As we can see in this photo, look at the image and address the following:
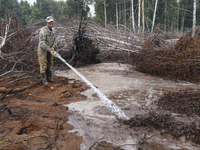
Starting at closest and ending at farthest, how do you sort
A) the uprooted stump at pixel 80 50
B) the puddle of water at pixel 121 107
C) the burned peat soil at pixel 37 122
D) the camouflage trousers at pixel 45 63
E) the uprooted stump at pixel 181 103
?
the burned peat soil at pixel 37 122, the puddle of water at pixel 121 107, the uprooted stump at pixel 181 103, the camouflage trousers at pixel 45 63, the uprooted stump at pixel 80 50

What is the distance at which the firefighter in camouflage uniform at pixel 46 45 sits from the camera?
4901 millimetres

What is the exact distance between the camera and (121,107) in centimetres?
355

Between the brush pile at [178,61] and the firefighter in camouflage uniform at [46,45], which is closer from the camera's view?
the firefighter in camouflage uniform at [46,45]

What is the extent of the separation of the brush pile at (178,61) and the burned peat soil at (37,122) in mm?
3257

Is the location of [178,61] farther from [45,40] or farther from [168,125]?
[45,40]

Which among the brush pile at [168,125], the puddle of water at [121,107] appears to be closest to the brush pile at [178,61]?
the puddle of water at [121,107]

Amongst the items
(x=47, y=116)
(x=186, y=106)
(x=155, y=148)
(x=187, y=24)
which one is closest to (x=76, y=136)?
(x=47, y=116)

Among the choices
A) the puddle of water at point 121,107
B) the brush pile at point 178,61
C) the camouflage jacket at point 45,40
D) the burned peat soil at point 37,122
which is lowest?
the puddle of water at point 121,107

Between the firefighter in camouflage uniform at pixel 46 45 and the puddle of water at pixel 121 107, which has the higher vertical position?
the firefighter in camouflage uniform at pixel 46 45

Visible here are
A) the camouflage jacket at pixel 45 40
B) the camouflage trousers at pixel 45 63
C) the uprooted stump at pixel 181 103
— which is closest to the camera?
the uprooted stump at pixel 181 103

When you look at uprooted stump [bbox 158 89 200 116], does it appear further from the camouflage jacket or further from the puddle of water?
the camouflage jacket

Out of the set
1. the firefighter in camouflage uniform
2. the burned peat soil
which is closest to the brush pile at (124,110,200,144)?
the burned peat soil

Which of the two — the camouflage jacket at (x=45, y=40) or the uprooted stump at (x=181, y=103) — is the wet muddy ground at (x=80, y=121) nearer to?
the uprooted stump at (x=181, y=103)

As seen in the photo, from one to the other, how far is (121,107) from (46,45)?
2791 millimetres
